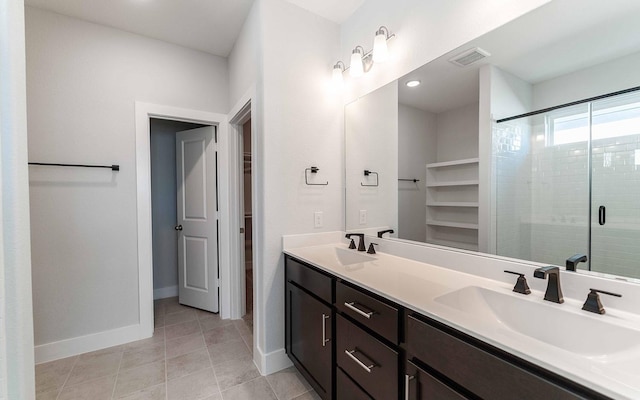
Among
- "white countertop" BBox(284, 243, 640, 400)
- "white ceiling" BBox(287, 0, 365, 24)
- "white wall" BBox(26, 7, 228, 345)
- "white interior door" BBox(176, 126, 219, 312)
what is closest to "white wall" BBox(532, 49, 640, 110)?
"white countertop" BBox(284, 243, 640, 400)

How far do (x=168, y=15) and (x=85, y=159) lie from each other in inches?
53.9

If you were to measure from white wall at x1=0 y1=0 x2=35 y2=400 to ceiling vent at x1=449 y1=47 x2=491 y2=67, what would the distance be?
1.79 meters

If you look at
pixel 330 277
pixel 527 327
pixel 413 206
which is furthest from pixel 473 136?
pixel 330 277

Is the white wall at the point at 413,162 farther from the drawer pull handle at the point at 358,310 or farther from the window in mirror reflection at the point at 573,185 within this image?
the drawer pull handle at the point at 358,310

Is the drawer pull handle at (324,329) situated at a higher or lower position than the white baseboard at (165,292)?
higher

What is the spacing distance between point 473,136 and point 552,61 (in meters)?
0.40

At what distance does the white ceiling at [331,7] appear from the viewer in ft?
6.37

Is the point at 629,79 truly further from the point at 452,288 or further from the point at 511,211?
the point at 452,288

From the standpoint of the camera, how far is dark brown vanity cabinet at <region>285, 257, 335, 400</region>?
1445mm

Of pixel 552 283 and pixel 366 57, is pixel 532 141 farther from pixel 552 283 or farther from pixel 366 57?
pixel 366 57

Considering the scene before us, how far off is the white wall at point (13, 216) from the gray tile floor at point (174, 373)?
105 cm

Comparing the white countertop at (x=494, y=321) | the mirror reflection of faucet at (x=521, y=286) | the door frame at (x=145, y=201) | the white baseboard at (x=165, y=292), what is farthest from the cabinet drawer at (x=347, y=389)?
the white baseboard at (x=165, y=292)

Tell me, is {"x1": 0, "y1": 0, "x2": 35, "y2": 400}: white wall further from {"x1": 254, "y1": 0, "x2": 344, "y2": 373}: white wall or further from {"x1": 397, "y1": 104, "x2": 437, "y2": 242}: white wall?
{"x1": 397, "y1": 104, "x2": 437, "y2": 242}: white wall

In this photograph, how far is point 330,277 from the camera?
143 centimetres
